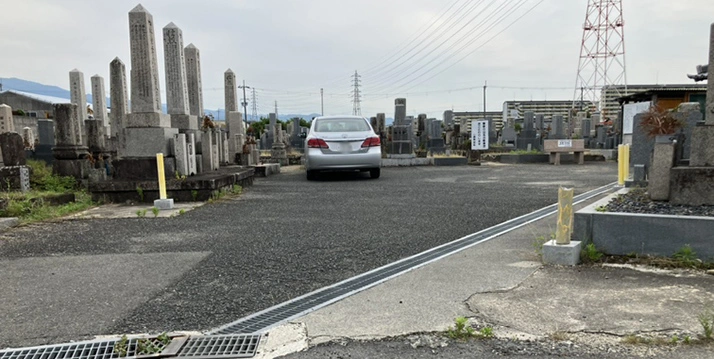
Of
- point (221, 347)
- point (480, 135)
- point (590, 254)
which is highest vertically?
point (480, 135)

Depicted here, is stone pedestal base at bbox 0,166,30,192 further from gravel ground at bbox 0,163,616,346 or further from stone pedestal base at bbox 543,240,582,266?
stone pedestal base at bbox 543,240,582,266

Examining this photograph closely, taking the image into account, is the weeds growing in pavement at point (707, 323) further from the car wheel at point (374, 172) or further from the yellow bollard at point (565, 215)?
the car wheel at point (374, 172)

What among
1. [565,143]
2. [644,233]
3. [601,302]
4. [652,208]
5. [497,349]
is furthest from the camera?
[565,143]

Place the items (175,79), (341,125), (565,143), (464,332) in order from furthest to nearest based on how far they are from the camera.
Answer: (565,143), (341,125), (175,79), (464,332)

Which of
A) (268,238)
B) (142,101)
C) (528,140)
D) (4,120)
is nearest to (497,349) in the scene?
(268,238)

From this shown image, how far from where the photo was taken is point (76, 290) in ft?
10.6

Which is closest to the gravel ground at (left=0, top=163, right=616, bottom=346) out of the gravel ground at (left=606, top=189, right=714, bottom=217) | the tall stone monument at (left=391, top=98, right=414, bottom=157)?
the gravel ground at (left=606, top=189, right=714, bottom=217)

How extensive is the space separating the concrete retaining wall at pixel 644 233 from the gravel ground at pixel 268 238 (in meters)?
1.41

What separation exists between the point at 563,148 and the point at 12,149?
54.7 ft

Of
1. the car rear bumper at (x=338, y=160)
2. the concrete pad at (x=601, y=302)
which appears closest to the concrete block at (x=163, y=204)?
the car rear bumper at (x=338, y=160)

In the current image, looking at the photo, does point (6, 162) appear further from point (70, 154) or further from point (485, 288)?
point (485, 288)

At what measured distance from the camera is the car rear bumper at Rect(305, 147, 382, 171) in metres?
10.4

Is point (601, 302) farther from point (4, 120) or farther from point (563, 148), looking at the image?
point (563, 148)

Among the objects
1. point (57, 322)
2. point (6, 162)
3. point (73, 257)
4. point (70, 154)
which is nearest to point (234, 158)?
point (70, 154)
